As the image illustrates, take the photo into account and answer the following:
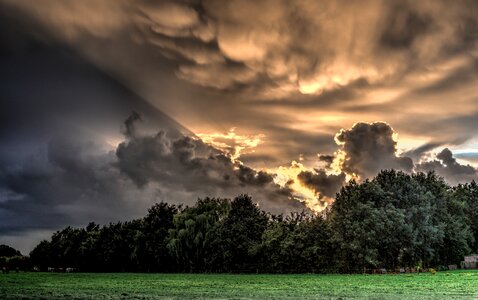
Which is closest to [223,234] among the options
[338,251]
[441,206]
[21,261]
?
[338,251]

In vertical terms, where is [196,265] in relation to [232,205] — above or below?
below

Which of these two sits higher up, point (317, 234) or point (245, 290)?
point (317, 234)

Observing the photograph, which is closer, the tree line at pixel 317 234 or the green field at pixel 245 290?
the green field at pixel 245 290

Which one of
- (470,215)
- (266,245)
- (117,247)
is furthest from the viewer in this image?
(117,247)

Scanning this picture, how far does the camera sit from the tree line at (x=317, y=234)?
84188 mm

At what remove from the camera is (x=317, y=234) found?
3521 inches

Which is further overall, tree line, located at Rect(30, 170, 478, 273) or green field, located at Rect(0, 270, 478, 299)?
tree line, located at Rect(30, 170, 478, 273)

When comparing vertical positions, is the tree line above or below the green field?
above

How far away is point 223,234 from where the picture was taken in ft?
340

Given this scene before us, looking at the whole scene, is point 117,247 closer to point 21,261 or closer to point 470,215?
point 21,261

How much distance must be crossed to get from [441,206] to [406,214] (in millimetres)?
15019

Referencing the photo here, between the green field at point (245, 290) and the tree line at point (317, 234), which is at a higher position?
the tree line at point (317, 234)

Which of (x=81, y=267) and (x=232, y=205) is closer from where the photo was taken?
(x=232, y=205)

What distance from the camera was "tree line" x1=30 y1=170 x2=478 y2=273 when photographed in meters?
84.2
